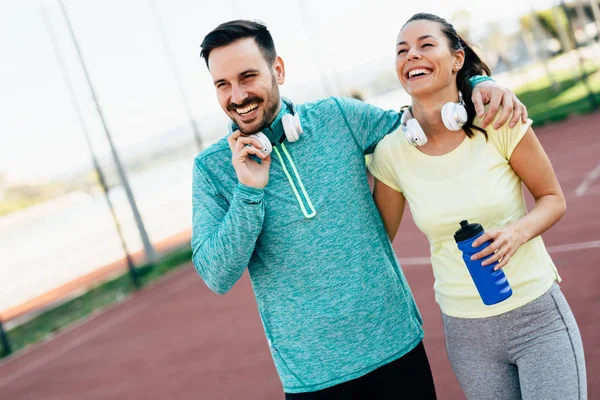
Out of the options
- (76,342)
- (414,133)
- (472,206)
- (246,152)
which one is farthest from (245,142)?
(76,342)

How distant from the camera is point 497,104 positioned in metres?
2.33

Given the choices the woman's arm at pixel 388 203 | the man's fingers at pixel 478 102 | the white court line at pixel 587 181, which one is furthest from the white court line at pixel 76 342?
the man's fingers at pixel 478 102

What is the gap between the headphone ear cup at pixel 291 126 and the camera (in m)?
2.36

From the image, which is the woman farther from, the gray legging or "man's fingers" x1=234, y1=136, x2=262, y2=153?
"man's fingers" x1=234, y1=136, x2=262, y2=153

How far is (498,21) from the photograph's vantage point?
3797 cm

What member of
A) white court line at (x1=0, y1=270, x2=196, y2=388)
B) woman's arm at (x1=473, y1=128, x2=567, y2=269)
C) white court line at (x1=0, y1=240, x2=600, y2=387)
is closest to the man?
woman's arm at (x1=473, y1=128, x2=567, y2=269)

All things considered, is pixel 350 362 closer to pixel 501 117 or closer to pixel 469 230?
pixel 469 230

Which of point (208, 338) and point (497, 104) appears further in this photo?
point (208, 338)

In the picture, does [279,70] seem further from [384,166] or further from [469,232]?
[469,232]

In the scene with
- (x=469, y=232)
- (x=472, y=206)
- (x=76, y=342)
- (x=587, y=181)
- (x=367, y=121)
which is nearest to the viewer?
(x=469, y=232)

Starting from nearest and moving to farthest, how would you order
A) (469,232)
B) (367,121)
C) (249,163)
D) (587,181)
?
1. (469,232)
2. (249,163)
3. (367,121)
4. (587,181)

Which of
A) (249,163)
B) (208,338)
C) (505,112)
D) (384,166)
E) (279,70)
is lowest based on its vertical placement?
(208,338)

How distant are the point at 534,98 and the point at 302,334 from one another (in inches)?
960

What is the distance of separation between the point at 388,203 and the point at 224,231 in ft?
2.43
